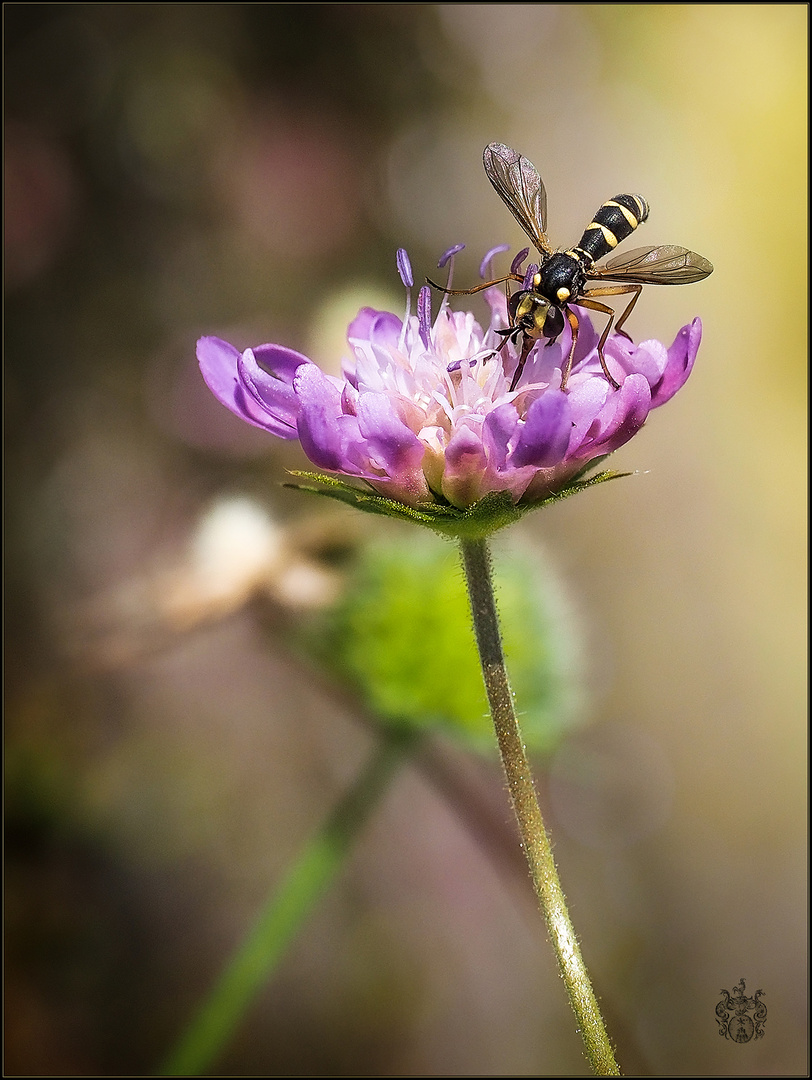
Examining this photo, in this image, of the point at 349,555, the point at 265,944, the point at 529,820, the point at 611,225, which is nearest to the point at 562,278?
the point at 611,225

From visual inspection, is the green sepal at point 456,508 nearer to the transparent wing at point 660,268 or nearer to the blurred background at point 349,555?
the transparent wing at point 660,268

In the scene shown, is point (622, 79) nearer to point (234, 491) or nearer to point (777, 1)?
point (777, 1)

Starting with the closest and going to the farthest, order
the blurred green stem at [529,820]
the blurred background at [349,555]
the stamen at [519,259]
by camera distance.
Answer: the blurred green stem at [529,820] → the stamen at [519,259] → the blurred background at [349,555]

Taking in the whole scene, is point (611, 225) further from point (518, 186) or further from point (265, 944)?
point (265, 944)

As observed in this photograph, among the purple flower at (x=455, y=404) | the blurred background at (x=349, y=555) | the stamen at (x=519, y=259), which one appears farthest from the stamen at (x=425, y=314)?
the blurred background at (x=349, y=555)

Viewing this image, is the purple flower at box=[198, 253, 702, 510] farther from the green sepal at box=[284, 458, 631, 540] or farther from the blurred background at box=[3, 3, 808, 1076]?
the blurred background at box=[3, 3, 808, 1076]

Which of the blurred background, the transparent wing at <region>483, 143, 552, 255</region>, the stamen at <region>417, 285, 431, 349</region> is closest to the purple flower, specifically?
the stamen at <region>417, 285, 431, 349</region>

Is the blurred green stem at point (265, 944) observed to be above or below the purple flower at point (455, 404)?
below
